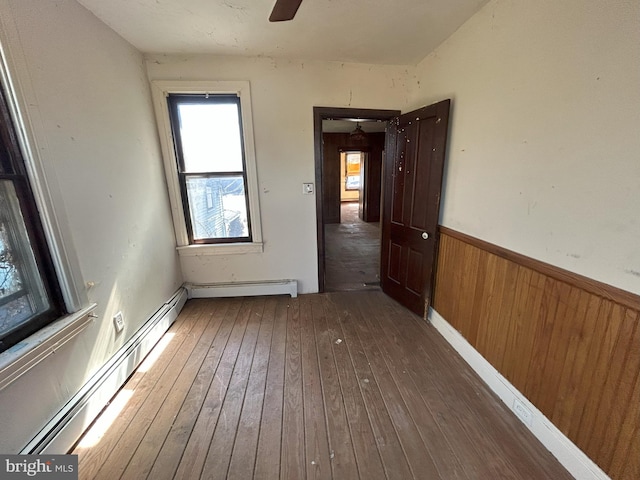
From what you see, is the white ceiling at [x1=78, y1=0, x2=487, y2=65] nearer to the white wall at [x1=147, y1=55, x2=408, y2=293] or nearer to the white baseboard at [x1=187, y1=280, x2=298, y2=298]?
the white wall at [x1=147, y1=55, x2=408, y2=293]

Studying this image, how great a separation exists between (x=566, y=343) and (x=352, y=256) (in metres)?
3.15

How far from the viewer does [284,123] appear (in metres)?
2.51

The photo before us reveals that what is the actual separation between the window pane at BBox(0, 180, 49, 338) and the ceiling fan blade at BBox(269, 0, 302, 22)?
5.01 ft

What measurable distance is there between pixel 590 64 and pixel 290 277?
2.64 meters

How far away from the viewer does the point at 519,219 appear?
4.75 feet

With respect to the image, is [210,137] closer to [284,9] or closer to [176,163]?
[176,163]

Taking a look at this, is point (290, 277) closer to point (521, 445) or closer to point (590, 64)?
point (521, 445)

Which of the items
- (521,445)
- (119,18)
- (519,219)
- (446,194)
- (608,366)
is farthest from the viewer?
(446,194)

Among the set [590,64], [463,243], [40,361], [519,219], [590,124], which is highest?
[590,64]

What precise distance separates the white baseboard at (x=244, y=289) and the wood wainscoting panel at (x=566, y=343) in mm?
1791

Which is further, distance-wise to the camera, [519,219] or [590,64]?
[519,219]

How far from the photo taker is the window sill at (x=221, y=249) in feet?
8.88

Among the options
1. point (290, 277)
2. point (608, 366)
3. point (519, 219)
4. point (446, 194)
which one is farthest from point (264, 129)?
point (608, 366)

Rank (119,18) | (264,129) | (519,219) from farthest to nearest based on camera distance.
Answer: (264,129)
(119,18)
(519,219)
